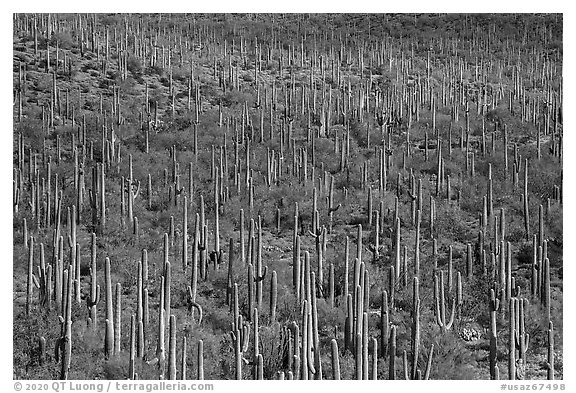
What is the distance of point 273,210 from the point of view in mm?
10484

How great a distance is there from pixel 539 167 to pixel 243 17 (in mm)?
10516

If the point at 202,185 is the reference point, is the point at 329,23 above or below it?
above

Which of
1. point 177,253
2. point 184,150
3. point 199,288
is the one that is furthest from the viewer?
point 184,150

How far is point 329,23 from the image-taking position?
75.7ft

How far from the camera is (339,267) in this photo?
351 inches

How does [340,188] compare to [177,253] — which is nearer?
[177,253]

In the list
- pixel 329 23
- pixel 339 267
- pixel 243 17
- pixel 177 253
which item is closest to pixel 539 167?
pixel 339 267

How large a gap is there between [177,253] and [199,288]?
95 cm

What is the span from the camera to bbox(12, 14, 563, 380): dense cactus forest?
7.16 meters

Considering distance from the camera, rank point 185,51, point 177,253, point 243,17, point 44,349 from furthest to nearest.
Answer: point 243,17 → point 185,51 → point 177,253 → point 44,349

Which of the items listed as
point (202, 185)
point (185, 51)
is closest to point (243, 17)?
point (185, 51)

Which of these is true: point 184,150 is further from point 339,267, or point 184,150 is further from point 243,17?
point 243,17

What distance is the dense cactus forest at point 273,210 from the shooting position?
23.5 ft
